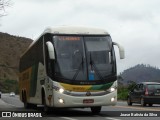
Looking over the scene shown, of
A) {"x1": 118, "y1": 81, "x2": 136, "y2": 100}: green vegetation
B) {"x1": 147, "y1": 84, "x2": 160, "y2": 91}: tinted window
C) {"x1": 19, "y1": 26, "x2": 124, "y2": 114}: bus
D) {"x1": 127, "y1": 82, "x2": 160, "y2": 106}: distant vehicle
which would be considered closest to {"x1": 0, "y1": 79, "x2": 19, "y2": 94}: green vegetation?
{"x1": 118, "y1": 81, "x2": 136, "y2": 100}: green vegetation

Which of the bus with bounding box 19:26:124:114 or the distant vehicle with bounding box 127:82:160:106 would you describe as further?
the distant vehicle with bounding box 127:82:160:106

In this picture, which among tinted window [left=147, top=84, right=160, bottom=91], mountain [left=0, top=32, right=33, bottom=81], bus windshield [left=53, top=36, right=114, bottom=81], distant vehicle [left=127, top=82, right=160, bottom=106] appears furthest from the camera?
mountain [left=0, top=32, right=33, bottom=81]

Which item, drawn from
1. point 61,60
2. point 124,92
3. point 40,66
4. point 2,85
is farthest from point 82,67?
point 2,85

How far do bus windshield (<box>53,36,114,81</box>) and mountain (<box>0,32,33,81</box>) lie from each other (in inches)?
5183

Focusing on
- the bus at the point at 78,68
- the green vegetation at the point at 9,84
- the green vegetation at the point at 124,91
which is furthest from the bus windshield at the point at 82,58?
the green vegetation at the point at 9,84

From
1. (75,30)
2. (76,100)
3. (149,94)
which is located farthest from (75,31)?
(149,94)

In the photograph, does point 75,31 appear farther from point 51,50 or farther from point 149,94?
point 149,94

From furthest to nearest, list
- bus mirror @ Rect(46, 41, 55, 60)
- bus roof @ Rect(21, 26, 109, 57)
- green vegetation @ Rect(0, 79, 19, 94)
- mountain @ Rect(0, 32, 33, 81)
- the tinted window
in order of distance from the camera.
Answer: mountain @ Rect(0, 32, 33, 81)
green vegetation @ Rect(0, 79, 19, 94)
the tinted window
bus roof @ Rect(21, 26, 109, 57)
bus mirror @ Rect(46, 41, 55, 60)

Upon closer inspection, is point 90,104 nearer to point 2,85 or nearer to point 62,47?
point 62,47

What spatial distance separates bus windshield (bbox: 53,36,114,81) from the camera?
18703mm

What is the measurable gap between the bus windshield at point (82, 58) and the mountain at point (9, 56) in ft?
432

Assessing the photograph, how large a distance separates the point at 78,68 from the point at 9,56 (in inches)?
5469

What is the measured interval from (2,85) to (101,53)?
440 ft

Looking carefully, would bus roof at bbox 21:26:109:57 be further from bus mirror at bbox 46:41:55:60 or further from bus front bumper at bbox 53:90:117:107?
bus front bumper at bbox 53:90:117:107
